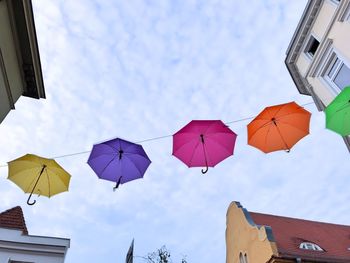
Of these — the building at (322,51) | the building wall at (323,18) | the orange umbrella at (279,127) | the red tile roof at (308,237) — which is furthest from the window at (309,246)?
the building wall at (323,18)

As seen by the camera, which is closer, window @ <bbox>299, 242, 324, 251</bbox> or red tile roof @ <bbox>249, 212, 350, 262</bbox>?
red tile roof @ <bbox>249, 212, 350, 262</bbox>

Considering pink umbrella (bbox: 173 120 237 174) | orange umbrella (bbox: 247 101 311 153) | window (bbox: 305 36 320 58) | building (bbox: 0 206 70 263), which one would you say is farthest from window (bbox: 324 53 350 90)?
building (bbox: 0 206 70 263)

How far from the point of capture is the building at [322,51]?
11.3m

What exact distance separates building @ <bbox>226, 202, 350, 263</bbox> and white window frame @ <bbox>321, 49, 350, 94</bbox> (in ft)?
21.3

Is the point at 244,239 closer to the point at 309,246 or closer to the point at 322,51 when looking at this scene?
the point at 309,246

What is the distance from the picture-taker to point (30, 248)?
1460cm

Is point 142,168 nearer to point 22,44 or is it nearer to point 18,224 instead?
point 22,44

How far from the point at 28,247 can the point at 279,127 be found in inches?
469

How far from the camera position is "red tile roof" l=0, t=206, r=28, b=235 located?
15566 mm

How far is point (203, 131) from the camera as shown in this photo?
28.0 feet

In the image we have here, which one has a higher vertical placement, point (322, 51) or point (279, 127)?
point (322, 51)

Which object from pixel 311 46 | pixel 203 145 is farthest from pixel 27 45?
pixel 311 46

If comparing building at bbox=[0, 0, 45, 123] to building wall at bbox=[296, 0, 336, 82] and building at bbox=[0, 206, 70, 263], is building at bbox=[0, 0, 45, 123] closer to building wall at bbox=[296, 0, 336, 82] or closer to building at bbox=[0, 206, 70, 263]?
building at bbox=[0, 206, 70, 263]

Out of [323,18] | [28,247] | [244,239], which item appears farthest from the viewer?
[244,239]
